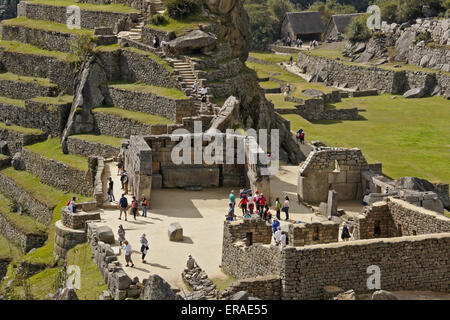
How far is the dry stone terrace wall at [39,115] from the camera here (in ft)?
194

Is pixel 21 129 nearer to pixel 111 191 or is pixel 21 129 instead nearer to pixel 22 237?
pixel 22 237

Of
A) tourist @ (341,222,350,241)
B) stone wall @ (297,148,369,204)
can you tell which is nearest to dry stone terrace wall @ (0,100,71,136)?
stone wall @ (297,148,369,204)

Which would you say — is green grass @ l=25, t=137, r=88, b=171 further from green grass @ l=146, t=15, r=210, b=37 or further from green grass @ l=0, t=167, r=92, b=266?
green grass @ l=146, t=15, r=210, b=37

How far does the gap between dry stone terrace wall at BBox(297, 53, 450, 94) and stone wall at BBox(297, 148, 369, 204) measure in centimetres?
5303

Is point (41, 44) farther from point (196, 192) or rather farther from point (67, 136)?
point (196, 192)

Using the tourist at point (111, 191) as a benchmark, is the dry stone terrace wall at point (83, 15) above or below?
above

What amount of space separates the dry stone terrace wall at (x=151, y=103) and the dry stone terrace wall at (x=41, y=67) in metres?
5.77

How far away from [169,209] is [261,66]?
224 feet

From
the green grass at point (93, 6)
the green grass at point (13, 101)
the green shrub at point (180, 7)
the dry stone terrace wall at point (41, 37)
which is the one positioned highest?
the green shrub at point (180, 7)

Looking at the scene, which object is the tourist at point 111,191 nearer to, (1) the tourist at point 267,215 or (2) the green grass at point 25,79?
(1) the tourist at point 267,215

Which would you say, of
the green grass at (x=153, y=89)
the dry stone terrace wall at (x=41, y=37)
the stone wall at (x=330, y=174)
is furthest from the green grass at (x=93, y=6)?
the stone wall at (x=330, y=174)

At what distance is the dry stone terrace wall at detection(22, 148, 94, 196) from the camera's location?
166 ft

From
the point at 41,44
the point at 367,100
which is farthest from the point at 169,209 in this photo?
the point at 367,100

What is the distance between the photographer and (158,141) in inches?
1623
